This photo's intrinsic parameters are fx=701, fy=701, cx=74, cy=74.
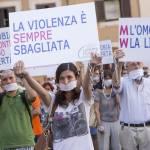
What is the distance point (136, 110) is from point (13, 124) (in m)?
1.81

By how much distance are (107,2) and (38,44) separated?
25911 mm

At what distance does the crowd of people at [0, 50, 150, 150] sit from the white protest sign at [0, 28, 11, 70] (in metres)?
0.61

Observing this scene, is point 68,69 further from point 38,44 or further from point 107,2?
point 107,2

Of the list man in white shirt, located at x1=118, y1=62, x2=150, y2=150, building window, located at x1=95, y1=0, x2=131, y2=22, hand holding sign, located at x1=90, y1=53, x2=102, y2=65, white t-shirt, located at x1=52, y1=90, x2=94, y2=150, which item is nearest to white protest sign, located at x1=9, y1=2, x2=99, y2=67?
hand holding sign, located at x1=90, y1=53, x2=102, y2=65

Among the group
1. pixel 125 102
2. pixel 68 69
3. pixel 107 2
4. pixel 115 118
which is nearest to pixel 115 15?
pixel 107 2

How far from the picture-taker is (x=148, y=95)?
941cm

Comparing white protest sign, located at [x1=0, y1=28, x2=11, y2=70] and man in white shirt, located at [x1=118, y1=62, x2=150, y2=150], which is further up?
white protest sign, located at [x1=0, y1=28, x2=11, y2=70]

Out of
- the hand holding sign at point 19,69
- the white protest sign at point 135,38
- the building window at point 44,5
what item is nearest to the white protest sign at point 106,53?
the white protest sign at point 135,38

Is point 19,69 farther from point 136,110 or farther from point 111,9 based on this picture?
point 111,9

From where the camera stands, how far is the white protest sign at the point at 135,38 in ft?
30.4

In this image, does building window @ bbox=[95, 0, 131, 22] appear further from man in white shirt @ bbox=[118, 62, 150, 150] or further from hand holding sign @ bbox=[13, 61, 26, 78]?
hand holding sign @ bbox=[13, 61, 26, 78]

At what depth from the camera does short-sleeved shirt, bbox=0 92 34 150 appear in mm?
8484

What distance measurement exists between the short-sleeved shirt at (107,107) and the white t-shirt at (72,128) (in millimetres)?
5411

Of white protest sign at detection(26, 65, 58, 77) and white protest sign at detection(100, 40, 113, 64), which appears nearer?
white protest sign at detection(26, 65, 58, 77)
